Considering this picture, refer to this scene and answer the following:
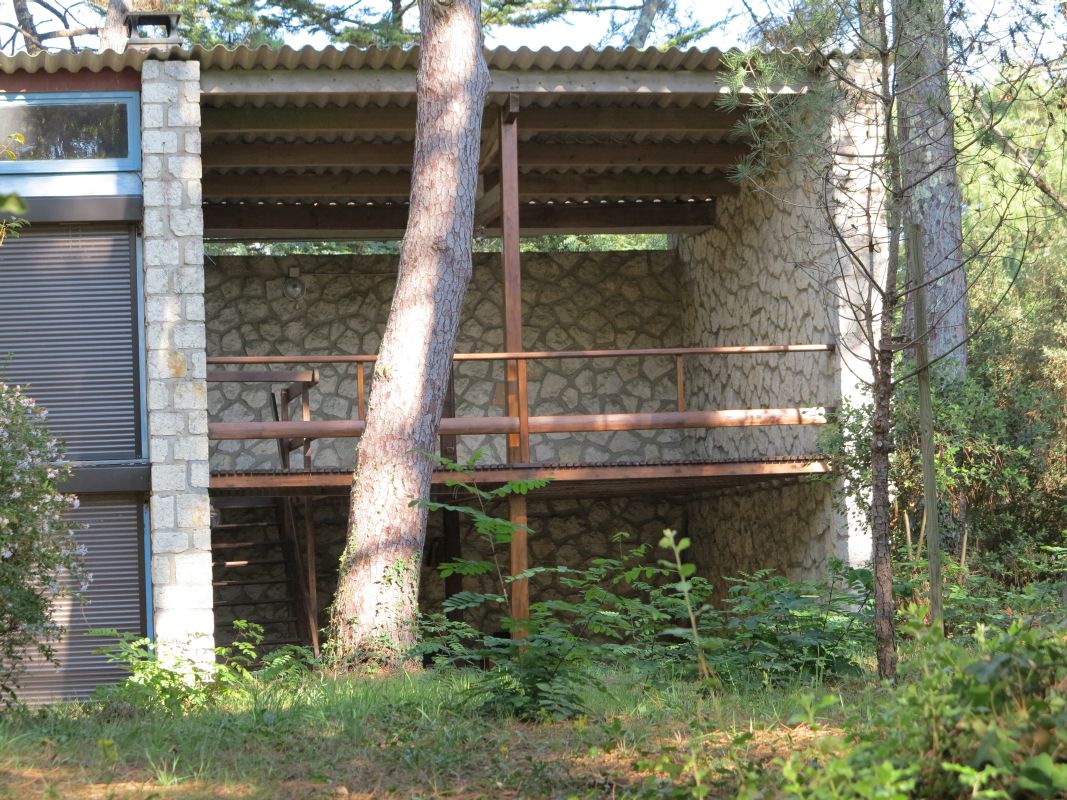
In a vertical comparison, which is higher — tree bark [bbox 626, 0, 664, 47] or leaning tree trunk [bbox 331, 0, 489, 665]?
tree bark [bbox 626, 0, 664, 47]

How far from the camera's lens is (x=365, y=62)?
28.6 feet

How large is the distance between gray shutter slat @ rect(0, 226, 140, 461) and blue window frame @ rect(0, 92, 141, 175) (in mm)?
464

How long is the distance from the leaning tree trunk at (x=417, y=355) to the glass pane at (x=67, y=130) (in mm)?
2385

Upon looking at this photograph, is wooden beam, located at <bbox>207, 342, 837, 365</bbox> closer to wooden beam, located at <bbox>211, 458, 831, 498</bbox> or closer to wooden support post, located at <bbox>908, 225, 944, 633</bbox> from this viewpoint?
wooden beam, located at <bbox>211, 458, 831, 498</bbox>

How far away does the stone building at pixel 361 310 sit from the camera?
8.39 m

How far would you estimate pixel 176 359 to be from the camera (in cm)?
836

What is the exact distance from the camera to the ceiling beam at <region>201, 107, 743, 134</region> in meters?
9.46

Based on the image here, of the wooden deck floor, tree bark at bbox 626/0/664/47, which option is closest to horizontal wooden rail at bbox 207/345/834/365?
the wooden deck floor

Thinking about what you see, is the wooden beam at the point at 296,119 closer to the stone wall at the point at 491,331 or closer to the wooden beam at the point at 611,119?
the wooden beam at the point at 611,119

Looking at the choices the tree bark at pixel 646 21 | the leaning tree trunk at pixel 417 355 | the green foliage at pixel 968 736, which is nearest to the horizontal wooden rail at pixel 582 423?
the leaning tree trunk at pixel 417 355

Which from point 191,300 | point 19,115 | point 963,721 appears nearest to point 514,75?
point 191,300

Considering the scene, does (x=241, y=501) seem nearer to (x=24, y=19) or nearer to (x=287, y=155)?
(x=287, y=155)

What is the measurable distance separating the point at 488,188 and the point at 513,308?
239cm

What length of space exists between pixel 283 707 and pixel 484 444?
8.31 meters
